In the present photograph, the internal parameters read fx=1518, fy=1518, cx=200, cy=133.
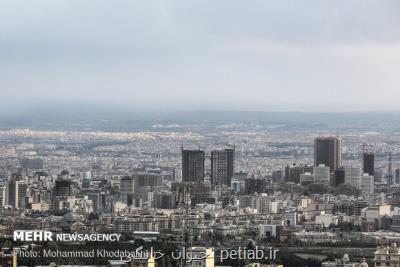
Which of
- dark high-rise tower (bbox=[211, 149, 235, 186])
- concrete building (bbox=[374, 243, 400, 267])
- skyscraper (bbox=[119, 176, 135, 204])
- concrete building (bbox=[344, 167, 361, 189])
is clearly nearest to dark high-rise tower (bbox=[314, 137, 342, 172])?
concrete building (bbox=[344, 167, 361, 189])

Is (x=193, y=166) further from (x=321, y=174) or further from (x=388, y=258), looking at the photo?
(x=388, y=258)

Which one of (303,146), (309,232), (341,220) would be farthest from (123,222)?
(303,146)

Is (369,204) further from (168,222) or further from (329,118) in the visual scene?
(329,118)

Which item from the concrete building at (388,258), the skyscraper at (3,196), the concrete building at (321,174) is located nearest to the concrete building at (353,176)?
the concrete building at (321,174)

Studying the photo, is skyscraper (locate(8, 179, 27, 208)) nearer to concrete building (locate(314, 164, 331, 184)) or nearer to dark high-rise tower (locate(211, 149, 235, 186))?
dark high-rise tower (locate(211, 149, 235, 186))

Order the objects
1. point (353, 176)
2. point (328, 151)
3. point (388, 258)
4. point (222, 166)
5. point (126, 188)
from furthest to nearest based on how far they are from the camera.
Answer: point (328, 151) < point (222, 166) < point (353, 176) < point (126, 188) < point (388, 258)

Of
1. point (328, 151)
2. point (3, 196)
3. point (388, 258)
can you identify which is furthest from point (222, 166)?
point (388, 258)
